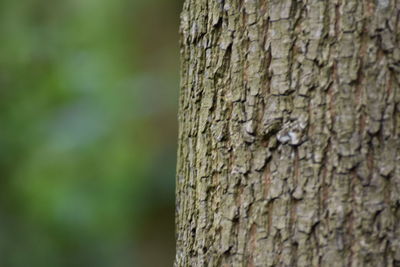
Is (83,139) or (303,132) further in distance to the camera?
(83,139)

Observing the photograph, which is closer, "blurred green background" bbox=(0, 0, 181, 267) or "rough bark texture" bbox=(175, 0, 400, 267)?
"rough bark texture" bbox=(175, 0, 400, 267)

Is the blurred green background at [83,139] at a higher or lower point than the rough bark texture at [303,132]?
lower

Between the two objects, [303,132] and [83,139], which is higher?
[303,132]

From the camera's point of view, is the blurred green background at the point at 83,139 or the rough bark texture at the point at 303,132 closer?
the rough bark texture at the point at 303,132

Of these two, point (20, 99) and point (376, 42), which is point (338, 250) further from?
point (20, 99)
